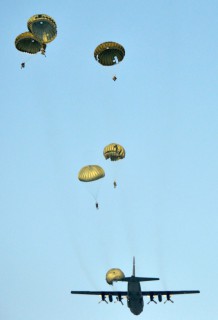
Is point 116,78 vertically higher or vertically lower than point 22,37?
lower

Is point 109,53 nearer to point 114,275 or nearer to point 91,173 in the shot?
point 91,173

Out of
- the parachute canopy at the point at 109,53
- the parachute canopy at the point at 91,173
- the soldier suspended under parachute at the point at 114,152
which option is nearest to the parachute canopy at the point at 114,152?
the soldier suspended under parachute at the point at 114,152

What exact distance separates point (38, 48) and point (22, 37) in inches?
119

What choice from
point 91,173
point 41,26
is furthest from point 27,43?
point 91,173

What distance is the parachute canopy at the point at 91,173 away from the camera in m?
64.2

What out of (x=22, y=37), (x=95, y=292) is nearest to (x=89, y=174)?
(x=22, y=37)

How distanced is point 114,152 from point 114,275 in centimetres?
1892

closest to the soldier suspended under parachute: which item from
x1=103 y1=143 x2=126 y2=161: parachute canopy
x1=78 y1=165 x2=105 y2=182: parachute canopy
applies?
x1=103 y1=143 x2=126 y2=161: parachute canopy

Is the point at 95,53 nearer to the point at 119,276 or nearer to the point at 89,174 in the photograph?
the point at 89,174

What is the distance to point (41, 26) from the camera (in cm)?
5347

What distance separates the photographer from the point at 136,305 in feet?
225

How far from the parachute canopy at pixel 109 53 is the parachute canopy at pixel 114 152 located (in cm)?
1230

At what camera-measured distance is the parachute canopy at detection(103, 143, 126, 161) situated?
66.3m

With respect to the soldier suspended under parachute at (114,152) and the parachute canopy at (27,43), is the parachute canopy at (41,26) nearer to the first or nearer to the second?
the parachute canopy at (27,43)
